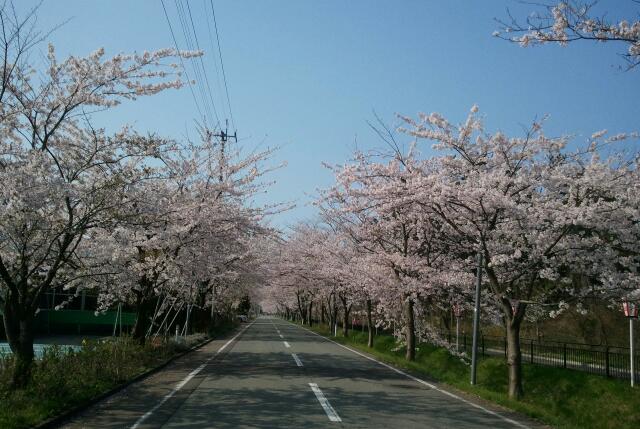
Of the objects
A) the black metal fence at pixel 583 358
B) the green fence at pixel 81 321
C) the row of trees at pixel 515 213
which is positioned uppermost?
the row of trees at pixel 515 213

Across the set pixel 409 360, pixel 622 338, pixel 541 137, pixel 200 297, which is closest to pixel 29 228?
pixel 541 137

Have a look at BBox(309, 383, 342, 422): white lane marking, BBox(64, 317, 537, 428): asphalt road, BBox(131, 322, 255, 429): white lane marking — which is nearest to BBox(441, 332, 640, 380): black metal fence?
BBox(64, 317, 537, 428): asphalt road

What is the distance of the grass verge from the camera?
25.4 ft

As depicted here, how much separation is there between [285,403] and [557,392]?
37.3 feet

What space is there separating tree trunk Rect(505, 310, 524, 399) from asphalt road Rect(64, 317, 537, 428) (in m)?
1.79

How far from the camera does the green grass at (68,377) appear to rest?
775 cm

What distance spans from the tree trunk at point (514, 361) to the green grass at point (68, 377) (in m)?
9.18

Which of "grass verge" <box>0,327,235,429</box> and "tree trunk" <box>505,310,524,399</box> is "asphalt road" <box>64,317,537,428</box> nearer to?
"grass verge" <box>0,327,235,429</box>

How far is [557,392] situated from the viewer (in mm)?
17219

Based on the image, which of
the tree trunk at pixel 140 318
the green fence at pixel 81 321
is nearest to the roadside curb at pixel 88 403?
the tree trunk at pixel 140 318

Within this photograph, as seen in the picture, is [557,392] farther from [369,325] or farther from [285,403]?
[369,325]

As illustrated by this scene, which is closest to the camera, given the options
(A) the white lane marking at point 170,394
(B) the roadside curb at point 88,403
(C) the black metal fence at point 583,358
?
(B) the roadside curb at point 88,403

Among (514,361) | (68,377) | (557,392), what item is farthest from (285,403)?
(557,392)

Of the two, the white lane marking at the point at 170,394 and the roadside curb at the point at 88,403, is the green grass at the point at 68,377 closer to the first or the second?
the roadside curb at the point at 88,403
